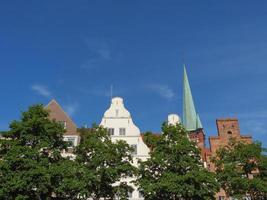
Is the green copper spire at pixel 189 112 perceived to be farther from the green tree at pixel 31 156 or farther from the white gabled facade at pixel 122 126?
the green tree at pixel 31 156

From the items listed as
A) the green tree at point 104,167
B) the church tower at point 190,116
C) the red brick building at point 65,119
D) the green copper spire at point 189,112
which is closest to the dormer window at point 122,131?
the red brick building at point 65,119

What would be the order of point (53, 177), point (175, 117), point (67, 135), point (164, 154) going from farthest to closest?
1. point (175, 117)
2. point (67, 135)
3. point (164, 154)
4. point (53, 177)

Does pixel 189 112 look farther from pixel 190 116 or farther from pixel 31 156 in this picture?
pixel 31 156

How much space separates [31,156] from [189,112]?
59912mm

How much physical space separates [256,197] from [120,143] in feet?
44.6

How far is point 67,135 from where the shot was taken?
50344 mm

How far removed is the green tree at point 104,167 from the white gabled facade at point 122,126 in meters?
12.5

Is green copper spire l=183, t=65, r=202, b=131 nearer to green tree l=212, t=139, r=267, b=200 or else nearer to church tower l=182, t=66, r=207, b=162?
church tower l=182, t=66, r=207, b=162

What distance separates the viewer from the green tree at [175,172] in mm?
33500

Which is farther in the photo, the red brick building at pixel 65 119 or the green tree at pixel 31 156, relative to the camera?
the red brick building at pixel 65 119

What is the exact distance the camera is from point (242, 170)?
123 feet

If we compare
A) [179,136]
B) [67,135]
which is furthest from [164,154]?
[67,135]

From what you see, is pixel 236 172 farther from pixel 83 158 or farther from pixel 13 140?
pixel 13 140

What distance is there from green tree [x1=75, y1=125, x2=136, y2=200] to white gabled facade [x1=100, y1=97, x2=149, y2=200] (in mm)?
12491
